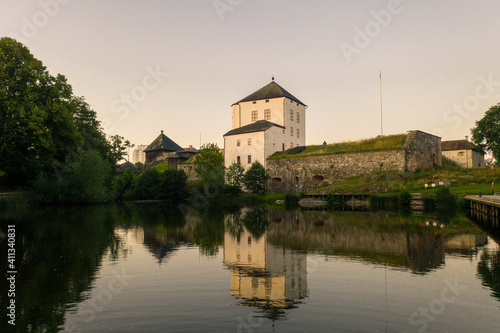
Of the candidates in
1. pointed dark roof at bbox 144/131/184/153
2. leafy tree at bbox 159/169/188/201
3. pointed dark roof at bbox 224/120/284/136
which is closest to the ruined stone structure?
pointed dark roof at bbox 224/120/284/136

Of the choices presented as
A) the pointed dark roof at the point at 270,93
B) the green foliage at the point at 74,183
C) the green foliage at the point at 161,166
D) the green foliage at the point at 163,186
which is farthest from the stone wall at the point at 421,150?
the green foliage at the point at 161,166

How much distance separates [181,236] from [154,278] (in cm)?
637

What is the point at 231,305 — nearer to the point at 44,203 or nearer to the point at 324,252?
the point at 324,252

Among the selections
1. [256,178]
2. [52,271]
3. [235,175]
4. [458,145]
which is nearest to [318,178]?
[256,178]

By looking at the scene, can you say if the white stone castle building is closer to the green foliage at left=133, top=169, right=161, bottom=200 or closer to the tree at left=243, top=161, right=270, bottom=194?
the tree at left=243, top=161, right=270, bottom=194

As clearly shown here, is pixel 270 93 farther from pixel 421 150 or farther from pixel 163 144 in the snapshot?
pixel 163 144

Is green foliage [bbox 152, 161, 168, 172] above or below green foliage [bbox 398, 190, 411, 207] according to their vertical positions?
above

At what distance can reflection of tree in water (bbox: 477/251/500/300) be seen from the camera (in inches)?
258

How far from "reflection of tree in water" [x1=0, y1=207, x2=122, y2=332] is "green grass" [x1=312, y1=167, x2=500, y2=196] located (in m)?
26.5

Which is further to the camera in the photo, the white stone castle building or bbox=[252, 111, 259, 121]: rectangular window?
bbox=[252, 111, 259, 121]: rectangular window

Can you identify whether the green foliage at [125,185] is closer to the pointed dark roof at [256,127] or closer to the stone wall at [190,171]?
the stone wall at [190,171]

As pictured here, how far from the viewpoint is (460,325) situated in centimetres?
481

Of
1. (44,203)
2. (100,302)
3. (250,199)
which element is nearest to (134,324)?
(100,302)

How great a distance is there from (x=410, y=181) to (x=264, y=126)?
21.6 m
